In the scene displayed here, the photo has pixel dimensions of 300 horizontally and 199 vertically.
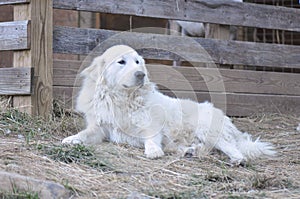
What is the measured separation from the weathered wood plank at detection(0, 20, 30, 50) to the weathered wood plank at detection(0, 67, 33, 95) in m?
0.22

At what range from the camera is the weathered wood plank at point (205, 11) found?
237 inches

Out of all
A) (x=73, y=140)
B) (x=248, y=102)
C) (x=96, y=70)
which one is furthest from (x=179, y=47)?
(x=73, y=140)

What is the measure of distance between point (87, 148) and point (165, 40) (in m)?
2.38

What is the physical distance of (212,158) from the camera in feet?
15.6

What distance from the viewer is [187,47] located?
657 centimetres

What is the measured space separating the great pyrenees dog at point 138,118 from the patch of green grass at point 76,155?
46 centimetres

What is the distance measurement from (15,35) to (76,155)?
6.02 ft

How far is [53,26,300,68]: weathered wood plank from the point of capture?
585cm

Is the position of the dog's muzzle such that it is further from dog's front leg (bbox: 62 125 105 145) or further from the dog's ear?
dog's front leg (bbox: 62 125 105 145)

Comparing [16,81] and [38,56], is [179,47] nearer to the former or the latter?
[38,56]

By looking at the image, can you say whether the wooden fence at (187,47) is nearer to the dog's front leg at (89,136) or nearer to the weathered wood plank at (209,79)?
the weathered wood plank at (209,79)

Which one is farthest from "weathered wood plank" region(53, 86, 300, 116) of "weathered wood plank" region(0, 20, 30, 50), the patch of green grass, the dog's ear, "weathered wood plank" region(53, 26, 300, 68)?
the patch of green grass

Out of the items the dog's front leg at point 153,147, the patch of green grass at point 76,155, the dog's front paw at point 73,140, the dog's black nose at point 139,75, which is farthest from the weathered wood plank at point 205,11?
the patch of green grass at point 76,155

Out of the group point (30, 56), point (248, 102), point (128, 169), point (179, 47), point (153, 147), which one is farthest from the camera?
point (248, 102)
